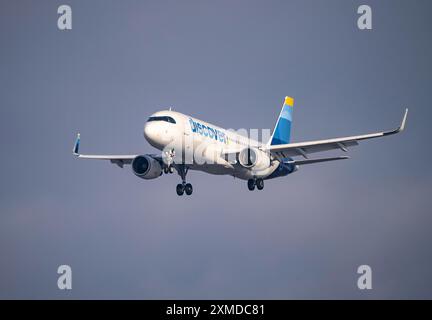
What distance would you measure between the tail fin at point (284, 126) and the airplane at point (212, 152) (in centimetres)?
419

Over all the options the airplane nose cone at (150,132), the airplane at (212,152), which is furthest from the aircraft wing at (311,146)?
the airplane nose cone at (150,132)

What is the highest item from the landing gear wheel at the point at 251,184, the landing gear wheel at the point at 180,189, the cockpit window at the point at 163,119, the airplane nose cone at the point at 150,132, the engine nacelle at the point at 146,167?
the cockpit window at the point at 163,119

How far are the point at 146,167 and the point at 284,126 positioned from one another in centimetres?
1760

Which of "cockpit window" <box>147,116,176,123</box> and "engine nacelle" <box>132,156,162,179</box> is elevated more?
"cockpit window" <box>147,116,176,123</box>

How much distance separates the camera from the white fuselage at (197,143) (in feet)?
198

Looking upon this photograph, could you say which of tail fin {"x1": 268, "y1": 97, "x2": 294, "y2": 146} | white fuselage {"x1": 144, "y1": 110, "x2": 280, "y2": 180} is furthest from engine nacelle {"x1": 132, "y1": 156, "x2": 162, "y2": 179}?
tail fin {"x1": 268, "y1": 97, "x2": 294, "y2": 146}

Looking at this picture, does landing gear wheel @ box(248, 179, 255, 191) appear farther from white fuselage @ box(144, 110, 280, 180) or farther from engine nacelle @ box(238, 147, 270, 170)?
engine nacelle @ box(238, 147, 270, 170)

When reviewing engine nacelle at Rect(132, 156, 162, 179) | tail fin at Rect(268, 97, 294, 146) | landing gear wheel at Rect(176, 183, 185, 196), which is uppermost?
tail fin at Rect(268, 97, 294, 146)

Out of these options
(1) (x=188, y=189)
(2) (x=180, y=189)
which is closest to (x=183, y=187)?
(2) (x=180, y=189)

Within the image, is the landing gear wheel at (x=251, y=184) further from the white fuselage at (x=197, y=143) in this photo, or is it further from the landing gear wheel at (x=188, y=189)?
the landing gear wheel at (x=188, y=189)

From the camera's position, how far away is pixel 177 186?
65.8 m

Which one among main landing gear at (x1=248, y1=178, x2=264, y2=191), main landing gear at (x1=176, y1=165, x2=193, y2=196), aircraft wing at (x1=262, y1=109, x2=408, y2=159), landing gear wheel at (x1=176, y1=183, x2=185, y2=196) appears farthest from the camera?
main landing gear at (x1=248, y1=178, x2=264, y2=191)

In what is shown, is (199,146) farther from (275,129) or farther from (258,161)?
(275,129)

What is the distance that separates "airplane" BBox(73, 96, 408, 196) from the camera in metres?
60.8
